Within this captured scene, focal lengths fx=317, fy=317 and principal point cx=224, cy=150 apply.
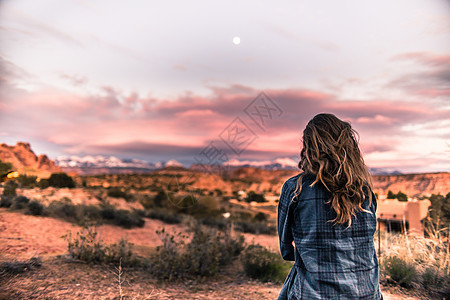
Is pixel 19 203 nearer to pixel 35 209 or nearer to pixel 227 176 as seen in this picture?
pixel 35 209

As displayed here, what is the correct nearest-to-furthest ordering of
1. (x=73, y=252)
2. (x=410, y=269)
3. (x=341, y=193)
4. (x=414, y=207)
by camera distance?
(x=341, y=193), (x=410, y=269), (x=73, y=252), (x=414, y=207)

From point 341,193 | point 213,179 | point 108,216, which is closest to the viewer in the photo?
point 341,193

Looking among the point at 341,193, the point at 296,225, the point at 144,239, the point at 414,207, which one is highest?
the point at 341,193

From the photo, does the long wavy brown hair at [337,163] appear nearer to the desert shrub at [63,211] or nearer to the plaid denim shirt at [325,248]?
the plaid denim shirt at [325,248]

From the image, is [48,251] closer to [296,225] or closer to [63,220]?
[63,220]

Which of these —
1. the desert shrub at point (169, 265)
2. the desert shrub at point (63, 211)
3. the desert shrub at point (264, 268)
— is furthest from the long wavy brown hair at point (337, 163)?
the desert shrub at point (63, 211)

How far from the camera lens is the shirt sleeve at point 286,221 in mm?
1929

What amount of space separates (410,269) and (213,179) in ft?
158

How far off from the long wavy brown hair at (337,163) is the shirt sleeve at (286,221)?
0.09 meters

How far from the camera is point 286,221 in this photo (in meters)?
1.94

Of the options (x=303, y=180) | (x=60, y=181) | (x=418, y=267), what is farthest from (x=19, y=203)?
(x=60, y=181)

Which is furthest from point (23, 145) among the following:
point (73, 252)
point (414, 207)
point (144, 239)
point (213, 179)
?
point (414, 207)

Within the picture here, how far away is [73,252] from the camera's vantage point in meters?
6.43

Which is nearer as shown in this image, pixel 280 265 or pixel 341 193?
pixel 341 193
